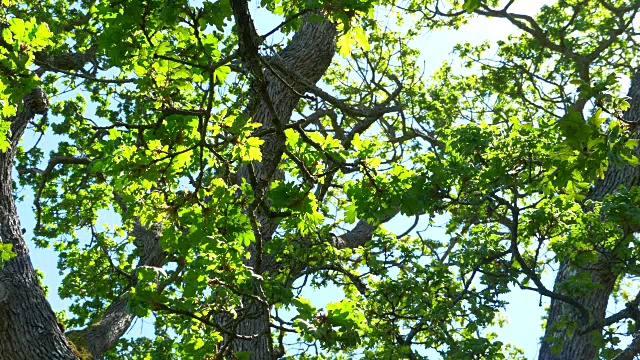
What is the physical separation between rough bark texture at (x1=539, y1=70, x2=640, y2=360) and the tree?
32 millimetres

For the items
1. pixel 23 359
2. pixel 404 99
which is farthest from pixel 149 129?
pixel 404 99

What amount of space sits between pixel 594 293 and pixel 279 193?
16.3 feet

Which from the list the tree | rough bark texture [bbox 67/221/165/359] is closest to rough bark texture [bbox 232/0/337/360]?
the tree

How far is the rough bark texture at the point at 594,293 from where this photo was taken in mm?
7075

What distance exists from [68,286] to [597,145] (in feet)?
32.4

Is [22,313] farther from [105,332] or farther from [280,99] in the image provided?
[280,99]

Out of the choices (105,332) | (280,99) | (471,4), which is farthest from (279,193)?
(105,332)

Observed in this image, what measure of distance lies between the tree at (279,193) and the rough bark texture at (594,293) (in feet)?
0.10

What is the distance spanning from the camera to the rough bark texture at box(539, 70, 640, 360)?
23.2ft

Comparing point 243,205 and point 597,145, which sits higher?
point 243,205

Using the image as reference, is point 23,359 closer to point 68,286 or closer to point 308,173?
point 308,173

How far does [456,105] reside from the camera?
12633 millimetres

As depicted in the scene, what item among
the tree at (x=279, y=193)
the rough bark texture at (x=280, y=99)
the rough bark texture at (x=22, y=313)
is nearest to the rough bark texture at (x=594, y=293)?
the tree at (x=279, y=193)

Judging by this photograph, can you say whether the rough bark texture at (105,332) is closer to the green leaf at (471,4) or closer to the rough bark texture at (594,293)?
the rough bark texture at (594,293)
